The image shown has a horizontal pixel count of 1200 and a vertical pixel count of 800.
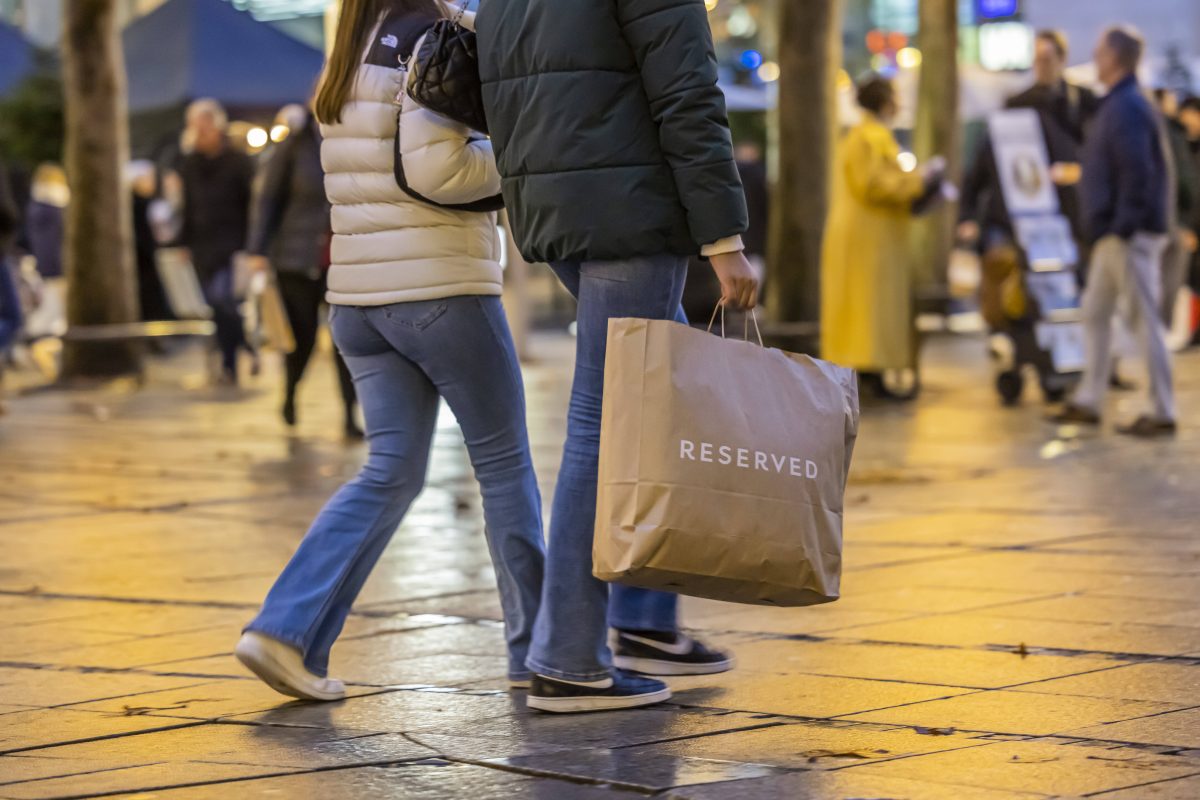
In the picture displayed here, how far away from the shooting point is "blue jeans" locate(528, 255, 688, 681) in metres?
4.59

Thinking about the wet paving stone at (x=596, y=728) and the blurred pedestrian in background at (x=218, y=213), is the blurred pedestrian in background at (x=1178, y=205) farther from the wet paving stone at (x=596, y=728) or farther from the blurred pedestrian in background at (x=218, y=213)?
the wet paving stone at (x=596, y=728)

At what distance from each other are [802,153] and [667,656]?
32.5 ft

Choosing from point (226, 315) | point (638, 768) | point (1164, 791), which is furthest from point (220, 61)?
point (1164, 791)

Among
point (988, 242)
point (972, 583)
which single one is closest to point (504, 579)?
point (972, 583)

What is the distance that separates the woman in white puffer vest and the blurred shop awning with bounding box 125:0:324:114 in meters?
18.5

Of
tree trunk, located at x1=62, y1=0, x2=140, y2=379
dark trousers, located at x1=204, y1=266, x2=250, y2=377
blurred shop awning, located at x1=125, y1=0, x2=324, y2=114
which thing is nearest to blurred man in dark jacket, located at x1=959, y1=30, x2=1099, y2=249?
dark trousers, located at x1=204, y1=266, x2=250, y2=377

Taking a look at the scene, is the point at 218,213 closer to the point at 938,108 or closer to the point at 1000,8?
the point at 938,108

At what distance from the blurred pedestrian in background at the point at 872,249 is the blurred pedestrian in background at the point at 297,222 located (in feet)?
A: 10.7

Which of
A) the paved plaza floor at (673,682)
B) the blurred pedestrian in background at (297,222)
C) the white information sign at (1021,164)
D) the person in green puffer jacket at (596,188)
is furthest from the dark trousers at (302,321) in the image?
the person in green puffer jacket at (596,188)

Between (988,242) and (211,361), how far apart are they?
6.58m

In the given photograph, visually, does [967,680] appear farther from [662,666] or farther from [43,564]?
[43,564]

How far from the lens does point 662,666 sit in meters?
5.15

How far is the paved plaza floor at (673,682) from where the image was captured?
4062mm

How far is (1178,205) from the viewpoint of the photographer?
13773mm
